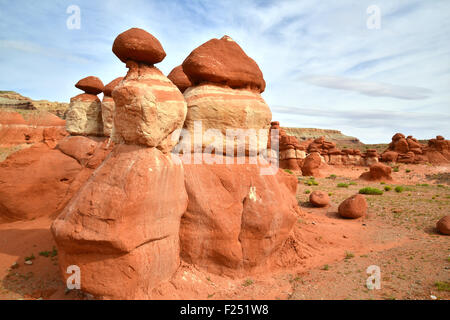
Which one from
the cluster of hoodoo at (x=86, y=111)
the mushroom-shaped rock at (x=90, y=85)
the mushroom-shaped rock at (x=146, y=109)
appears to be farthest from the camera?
the mushroom-shaped rock at (x=90, y=85)

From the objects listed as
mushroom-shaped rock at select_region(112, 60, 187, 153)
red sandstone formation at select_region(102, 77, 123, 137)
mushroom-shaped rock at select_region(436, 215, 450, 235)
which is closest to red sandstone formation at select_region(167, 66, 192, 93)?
red sandstone formation at select_region(102, 77, 123, 137)

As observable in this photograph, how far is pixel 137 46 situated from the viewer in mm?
4414

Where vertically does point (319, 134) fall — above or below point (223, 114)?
above

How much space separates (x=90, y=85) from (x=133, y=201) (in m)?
6.69

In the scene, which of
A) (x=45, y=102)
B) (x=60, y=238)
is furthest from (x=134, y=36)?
(x=45, y=102)

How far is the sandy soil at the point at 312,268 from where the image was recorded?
425cm

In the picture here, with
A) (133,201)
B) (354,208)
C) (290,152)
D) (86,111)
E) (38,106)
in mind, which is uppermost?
(38,106)

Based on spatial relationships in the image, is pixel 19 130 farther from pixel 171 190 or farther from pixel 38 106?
pixel 38 106

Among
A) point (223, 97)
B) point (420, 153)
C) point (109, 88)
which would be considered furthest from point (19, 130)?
point (420, 153)

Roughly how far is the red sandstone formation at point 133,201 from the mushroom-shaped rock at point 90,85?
16.5 feet

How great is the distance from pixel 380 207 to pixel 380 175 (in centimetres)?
1079

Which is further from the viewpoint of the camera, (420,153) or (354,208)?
(420,153)

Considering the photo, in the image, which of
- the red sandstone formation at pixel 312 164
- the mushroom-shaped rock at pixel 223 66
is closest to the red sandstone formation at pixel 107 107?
the mushroom-shaped rock at pixel 223 66

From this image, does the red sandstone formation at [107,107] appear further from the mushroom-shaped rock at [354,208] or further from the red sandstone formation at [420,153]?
the red sandstone formation at [420,153]
